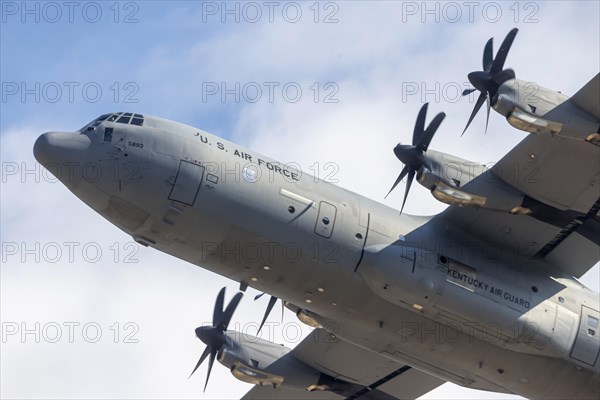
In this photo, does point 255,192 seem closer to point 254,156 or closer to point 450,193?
point 254,156

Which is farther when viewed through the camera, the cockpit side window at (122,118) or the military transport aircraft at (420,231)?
the cockpit side window at (122,118)

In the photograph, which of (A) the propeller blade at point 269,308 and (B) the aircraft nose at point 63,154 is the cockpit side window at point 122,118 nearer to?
(B) the aircraft nose at point 63,154

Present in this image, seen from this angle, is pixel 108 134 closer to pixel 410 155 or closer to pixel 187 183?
pixel 187 183

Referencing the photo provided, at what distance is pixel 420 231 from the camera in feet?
97.7

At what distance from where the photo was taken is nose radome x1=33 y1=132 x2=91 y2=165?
27.7 meters

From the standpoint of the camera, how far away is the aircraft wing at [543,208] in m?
28.7

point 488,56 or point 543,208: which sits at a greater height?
point 488,56

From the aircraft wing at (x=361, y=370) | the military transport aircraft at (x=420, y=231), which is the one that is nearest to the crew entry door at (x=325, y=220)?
the military transport aircraft at (x=420, y=231)

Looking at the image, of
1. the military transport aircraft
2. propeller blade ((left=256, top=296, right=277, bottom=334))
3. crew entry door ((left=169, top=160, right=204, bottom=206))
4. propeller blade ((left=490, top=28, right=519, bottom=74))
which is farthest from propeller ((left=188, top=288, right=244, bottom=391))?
propeller blade ((left=490, top=28, right=519, bottom=74))

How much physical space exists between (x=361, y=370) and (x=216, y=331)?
4899 mm

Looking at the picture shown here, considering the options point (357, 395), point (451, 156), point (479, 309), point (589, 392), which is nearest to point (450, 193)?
point (451, 156)

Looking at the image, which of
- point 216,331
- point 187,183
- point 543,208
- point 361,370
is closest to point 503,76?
point 543,208

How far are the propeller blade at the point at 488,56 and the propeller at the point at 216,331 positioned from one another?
10596mm

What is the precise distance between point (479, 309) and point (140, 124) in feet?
33.3
